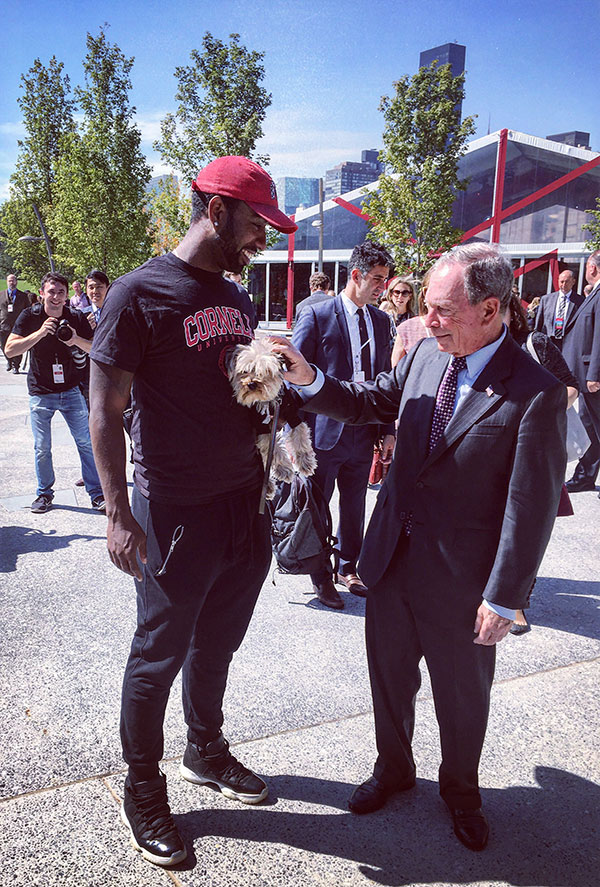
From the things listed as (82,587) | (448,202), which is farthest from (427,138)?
(82,587)

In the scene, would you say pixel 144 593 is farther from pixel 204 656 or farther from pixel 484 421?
pixel 484 421

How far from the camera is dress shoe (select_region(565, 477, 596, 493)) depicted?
7102mm

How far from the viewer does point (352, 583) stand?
4.54 metres

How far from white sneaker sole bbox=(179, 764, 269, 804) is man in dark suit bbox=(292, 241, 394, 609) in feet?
5.84

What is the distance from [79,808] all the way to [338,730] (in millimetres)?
1112

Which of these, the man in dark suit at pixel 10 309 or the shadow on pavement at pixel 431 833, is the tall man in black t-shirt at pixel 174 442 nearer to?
the shadow on pavement at pixel 431 833

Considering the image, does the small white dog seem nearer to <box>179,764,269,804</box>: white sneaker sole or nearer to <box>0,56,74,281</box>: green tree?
<box>179,764,269,804</box>: white sneaker sole

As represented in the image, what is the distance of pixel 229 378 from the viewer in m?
2.11

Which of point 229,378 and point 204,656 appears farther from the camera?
point 204,656

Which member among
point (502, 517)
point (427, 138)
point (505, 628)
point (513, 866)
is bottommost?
point (513, 866)

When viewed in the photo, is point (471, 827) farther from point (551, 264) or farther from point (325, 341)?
point (551, 264)

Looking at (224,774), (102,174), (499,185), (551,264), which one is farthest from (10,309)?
(551,264)

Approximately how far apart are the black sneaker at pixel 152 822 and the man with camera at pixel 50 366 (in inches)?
157

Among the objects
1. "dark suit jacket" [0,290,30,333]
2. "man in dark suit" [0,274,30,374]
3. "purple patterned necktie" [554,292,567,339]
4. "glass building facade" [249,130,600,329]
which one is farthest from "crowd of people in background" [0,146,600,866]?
"glass building facade" [249,130,600,329]
